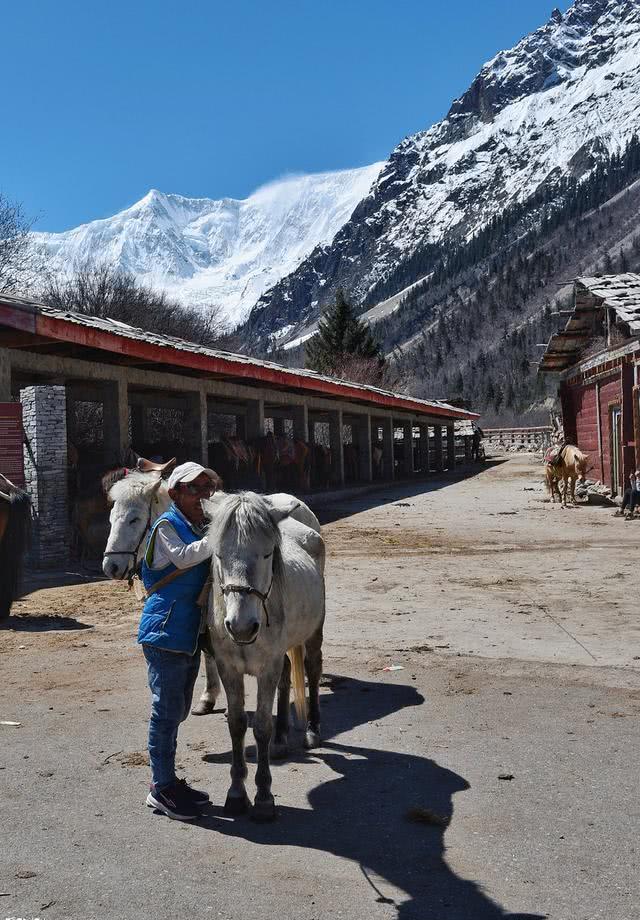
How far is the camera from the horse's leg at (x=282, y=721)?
494 cm

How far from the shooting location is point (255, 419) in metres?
23.1

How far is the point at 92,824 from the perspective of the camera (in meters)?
3.96

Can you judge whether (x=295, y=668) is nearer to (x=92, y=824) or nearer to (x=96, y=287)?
(x=92, y=824)

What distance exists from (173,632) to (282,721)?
4.12ft

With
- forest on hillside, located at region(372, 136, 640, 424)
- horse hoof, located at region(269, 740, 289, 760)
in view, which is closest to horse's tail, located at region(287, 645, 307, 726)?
horse hoof, located at region(269, 740, 289, 760)

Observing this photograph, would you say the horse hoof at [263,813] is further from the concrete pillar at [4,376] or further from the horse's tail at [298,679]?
the concrete pillar at [4,376]

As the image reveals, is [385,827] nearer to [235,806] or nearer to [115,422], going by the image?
[235,806]

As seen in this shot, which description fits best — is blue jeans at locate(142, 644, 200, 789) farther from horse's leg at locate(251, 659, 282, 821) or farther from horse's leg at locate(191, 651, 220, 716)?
horse's leg at locate(191, 651, 220, 716)

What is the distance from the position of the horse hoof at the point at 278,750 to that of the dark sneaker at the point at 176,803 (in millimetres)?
905

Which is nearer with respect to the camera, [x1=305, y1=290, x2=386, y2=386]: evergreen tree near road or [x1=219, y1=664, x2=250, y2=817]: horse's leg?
[x1=219, y1=664, x2=250, y2=817]: horse's leg

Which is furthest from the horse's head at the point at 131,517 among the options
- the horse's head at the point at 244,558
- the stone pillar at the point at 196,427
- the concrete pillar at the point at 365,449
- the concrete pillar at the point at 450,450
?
the concrete pillar at the point at 450,450

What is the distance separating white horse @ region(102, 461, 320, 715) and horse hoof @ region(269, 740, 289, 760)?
2.36ft

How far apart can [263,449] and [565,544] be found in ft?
32.3

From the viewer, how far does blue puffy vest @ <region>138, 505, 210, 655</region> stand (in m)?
4.12
